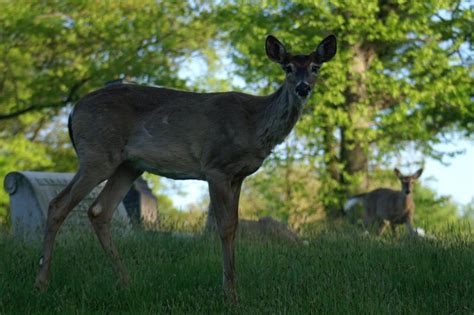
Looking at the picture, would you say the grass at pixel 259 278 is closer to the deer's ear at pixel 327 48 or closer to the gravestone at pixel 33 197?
the deer's ear at pixel 327 48

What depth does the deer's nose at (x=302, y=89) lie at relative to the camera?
6.11m

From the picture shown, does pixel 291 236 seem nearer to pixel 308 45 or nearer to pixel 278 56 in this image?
pixel 278 56

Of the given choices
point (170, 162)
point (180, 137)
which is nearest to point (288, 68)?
point (180, 137)

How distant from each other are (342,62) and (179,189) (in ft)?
51.3

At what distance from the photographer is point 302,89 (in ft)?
20.0

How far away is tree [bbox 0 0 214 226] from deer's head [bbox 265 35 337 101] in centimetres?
1631

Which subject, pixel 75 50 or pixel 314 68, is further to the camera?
pixel 75 50

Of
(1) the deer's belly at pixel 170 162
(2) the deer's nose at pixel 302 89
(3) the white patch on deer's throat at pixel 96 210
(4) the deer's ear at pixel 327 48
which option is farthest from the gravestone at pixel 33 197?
(2) the deer's nose at pixel 302 89

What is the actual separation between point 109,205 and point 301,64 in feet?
7.90

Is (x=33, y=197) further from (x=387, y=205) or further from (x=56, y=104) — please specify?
(x=56, y=104)

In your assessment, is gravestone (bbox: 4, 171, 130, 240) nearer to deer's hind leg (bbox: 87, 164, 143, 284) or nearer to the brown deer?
deer's hind leg (bbox: 87, 164, 143, 284)

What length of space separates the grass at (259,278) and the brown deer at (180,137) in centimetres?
35

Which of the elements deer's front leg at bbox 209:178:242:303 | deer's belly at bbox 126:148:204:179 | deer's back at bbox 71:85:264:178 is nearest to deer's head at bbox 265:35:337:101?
deer's back at bbox 71:85:264:178

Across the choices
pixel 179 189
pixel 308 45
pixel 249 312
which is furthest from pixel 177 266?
pixel 179 189
